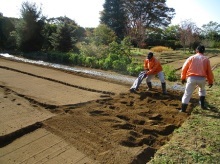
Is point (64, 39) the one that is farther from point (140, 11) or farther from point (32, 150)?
point (140, 11)

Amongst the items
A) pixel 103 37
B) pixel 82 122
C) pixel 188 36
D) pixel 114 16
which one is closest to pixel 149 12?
pixel 114 16

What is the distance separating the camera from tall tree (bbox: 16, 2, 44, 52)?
67.4ft

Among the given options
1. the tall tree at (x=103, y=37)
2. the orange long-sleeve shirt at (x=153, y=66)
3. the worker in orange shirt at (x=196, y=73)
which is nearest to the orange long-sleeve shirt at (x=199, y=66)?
the worker in orange shirt at (x=196, y=73)

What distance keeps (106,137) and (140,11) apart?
1547 inches

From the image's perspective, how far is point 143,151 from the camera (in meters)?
4.58

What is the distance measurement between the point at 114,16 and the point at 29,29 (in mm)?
19070

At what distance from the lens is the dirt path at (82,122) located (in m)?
4.47

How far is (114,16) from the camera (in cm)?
3756

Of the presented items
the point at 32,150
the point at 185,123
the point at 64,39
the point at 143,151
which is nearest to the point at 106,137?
the point at 143,151

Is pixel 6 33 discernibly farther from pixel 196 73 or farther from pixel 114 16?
pixel 196 73

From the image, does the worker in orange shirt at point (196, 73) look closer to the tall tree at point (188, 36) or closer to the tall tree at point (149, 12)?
the tall tree at point (188, 36)

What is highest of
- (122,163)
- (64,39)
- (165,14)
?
(165,14)

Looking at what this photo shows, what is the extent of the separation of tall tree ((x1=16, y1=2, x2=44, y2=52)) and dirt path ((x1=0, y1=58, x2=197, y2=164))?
11954mm

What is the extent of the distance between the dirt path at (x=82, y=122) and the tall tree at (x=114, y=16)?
93.7 feet
